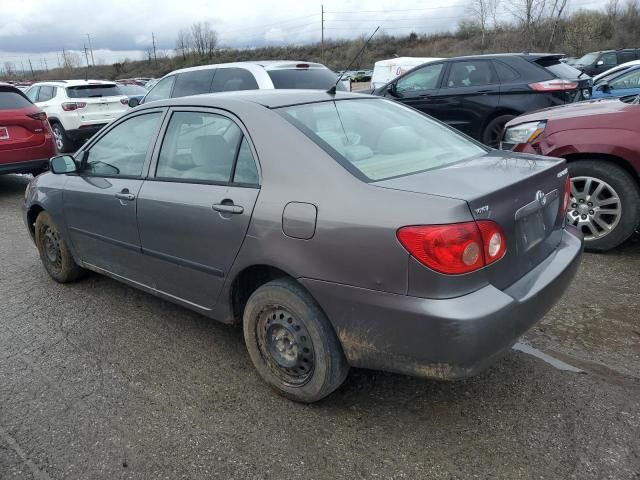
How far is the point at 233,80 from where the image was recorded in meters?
7.62

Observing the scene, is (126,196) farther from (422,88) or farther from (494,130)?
(422,88)

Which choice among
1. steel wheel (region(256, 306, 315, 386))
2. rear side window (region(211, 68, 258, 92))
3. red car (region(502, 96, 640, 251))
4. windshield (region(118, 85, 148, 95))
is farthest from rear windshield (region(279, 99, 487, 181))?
windshield (region(118, 85, 148, 95))

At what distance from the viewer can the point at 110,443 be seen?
2520 mm

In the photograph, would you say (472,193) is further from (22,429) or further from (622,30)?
(622,30)

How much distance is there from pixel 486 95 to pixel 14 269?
6799 mm

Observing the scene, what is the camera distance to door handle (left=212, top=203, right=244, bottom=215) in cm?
277

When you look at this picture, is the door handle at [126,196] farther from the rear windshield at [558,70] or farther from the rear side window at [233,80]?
the rear windshield at [558,70]

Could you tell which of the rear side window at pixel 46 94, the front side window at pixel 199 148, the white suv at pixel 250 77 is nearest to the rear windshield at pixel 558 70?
the white suv at pixel 250 77

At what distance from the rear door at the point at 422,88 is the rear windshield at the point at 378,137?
5685 mm

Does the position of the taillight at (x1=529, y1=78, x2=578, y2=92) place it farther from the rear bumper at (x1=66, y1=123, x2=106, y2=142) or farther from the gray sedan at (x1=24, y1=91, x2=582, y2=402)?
the rear bumper at (x1=66, y1=123, x2=106, y2=142)

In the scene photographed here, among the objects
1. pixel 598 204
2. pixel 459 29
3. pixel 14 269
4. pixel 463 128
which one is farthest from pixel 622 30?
pixel 14 269

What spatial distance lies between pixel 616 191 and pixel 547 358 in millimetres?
2068

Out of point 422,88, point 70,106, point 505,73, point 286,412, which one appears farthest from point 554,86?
point 70,106

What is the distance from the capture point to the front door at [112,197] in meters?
3.48
